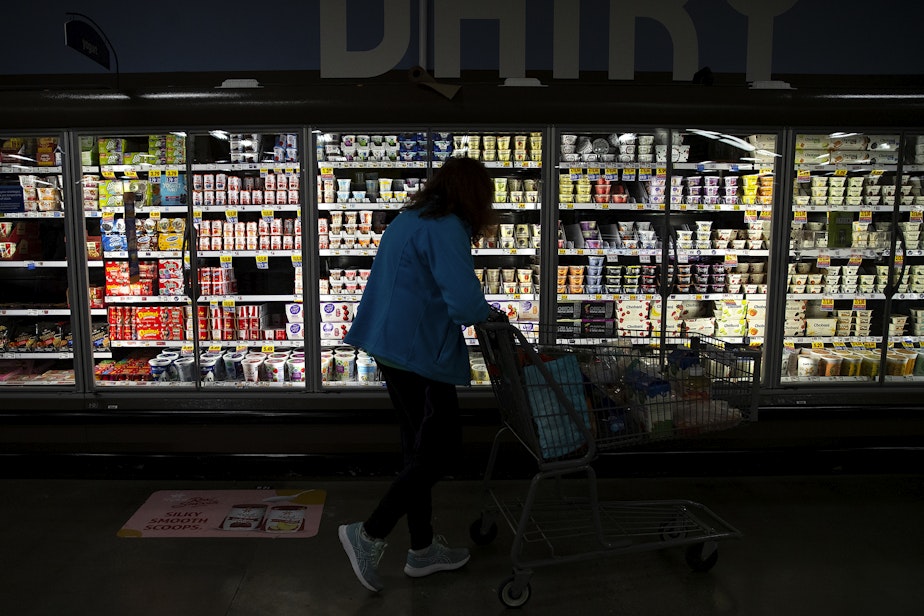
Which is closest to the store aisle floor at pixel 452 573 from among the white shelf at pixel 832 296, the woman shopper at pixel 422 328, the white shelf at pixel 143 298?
the woman shopper at pixel 422 328

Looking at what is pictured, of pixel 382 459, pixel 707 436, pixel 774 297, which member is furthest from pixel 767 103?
pixel 382 459

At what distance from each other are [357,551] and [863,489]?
279 cm

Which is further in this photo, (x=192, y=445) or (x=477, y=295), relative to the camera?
(x=192, y=445)

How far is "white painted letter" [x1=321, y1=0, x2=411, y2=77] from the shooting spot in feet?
13.0

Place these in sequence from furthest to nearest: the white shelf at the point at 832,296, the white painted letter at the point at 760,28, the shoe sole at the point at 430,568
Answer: the white shelf at the point at 832,296
the white painted letter at the point at 760,28
the shoe sole at the point at 430,568

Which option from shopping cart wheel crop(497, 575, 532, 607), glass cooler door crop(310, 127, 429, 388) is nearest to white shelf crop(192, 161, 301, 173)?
glass cooler door crop(310, 127, 429, 388)

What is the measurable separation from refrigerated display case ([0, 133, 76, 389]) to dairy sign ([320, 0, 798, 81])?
5.82 feet

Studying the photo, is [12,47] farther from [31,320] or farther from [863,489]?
[863,489]

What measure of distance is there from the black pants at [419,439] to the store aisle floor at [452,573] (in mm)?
360

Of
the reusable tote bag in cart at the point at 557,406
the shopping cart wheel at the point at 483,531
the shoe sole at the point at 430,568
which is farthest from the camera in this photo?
the shopping cart wheel at the point at 483,531

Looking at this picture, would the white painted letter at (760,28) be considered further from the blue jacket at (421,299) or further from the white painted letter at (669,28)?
the blue jacket at (421,299)

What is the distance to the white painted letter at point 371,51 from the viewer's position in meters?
3.96

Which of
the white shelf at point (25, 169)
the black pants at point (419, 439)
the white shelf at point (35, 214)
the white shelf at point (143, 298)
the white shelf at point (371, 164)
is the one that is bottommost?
the black pants at point (419, 439)

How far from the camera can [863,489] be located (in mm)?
3680
